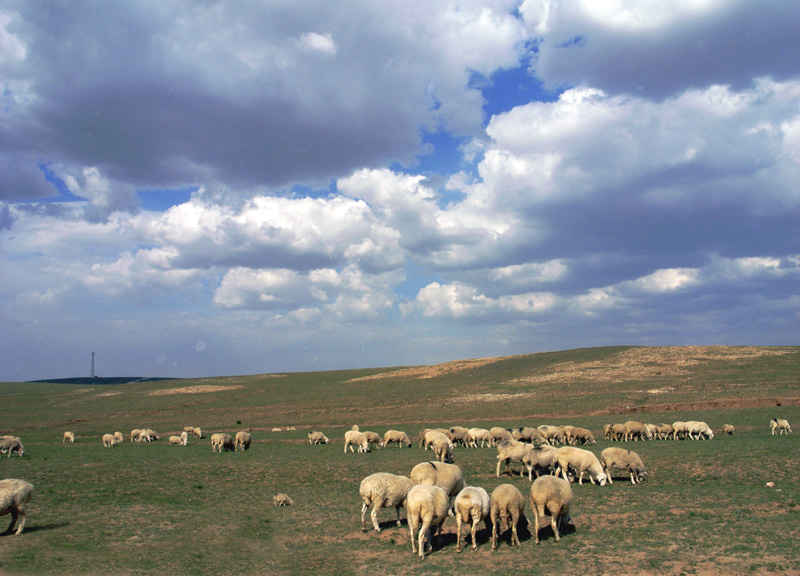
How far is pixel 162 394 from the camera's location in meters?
92.4

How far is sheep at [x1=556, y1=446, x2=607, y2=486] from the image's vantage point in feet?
65.9

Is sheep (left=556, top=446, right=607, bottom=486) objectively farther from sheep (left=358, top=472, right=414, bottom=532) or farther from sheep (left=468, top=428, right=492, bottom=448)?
sheep (left=468, top=428, right=492, bottom=448)

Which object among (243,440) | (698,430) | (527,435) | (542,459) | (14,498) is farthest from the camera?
(243,440)

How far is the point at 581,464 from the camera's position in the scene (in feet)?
66.2

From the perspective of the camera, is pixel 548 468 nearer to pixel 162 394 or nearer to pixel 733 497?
pixel 733 497

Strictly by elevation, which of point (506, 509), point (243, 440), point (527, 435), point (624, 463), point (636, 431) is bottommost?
point (636, 431)

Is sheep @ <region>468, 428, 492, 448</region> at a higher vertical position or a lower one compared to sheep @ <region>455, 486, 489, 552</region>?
lower

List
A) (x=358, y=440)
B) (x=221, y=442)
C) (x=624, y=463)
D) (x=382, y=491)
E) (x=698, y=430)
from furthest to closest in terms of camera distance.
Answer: (x=221, y=442) < (x=698, y=430) < (x=358, y=440) < (x=624, y=463) < (x=382, y=491)

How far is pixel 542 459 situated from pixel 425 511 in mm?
9100

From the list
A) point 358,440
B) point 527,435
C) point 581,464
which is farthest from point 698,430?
point 358,440

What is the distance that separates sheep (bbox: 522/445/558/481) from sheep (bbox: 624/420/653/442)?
1460 cm

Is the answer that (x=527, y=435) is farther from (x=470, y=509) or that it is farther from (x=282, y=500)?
(x=470, y=509)

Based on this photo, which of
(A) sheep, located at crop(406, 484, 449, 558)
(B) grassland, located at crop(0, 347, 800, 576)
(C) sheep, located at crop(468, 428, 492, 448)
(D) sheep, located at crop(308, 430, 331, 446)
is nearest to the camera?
(B) grassland, located at crop(0, 347, 800, 576)

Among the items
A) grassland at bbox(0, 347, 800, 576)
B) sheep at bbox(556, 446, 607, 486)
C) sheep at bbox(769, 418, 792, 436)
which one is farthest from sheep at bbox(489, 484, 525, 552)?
sheep at bbox(769, 418, 792, 436)
